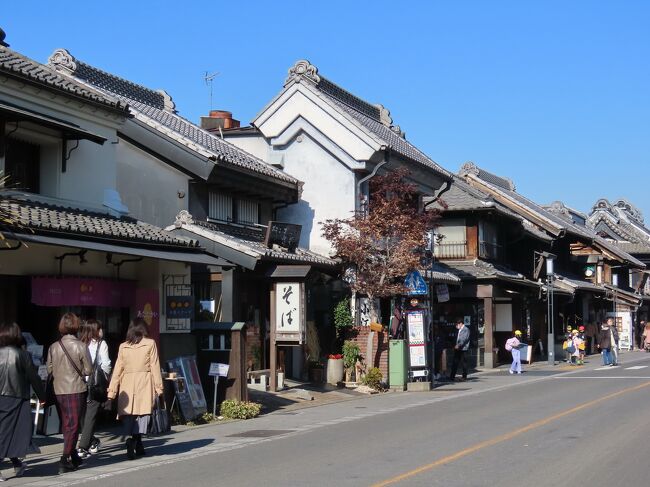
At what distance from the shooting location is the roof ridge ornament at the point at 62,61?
2428cm

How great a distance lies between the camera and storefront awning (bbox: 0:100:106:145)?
52.7 feet

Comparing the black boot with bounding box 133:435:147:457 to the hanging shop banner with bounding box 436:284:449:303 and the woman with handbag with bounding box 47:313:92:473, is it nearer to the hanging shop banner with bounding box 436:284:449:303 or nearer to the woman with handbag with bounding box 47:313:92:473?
the woman with handbag with bounding box 47:313:92:473

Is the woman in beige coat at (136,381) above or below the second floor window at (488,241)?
below

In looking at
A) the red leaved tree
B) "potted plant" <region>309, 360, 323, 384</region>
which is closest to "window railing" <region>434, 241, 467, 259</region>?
the red leaved tree

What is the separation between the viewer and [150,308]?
1872cm

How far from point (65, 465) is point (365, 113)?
81.5 feet

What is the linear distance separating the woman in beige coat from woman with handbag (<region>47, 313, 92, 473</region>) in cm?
63

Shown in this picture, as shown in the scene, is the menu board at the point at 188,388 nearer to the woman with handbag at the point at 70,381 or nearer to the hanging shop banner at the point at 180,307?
the hanging shop banner at the point at 180,307

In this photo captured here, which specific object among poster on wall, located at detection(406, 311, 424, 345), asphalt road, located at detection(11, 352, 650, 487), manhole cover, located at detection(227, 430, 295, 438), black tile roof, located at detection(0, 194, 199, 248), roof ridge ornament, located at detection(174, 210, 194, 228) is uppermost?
roof ridge ornament, located at detection(174, 210, 194, 228)

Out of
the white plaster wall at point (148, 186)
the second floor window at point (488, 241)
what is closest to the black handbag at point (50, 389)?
the white plaster wall at point (148, 186)

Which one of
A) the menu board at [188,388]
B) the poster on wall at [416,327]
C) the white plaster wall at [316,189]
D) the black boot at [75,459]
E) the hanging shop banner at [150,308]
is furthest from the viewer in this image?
the white plaster wall at [316,189]

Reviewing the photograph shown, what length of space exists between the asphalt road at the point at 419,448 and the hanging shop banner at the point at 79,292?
3.14 meters

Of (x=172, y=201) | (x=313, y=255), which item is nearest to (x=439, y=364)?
(x=313, y=255)

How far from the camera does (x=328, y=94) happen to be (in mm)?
30875
